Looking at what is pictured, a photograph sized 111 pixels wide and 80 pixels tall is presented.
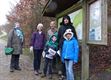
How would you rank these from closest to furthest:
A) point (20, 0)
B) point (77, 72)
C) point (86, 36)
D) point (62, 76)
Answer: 1. point (86, 36)
2. point (62, 76)
3. point (77, 72)
4. point (20, 0)

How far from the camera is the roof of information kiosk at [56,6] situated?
11266mm

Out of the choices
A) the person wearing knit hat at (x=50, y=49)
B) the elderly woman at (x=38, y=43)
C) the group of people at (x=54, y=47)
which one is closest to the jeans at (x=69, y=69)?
the group of people at (x=54, y=47)

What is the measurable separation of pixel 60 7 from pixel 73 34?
3191 mm

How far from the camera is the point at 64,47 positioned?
8.97 metres

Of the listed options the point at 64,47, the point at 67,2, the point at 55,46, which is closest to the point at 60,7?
the point at 67,2

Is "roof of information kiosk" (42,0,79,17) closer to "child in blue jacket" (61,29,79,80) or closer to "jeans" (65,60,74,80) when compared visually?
"child in blue jacket" (61,29,79,80)

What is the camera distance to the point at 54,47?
9.98m

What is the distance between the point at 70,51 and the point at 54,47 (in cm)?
129

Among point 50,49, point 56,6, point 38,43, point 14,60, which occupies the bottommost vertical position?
point 14,60

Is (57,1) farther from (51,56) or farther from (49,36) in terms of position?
(51,56)

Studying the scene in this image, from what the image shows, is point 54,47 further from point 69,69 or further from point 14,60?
point 14,60

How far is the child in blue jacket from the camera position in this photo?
28.7 feet

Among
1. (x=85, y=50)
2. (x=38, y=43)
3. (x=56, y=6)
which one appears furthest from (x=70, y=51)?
(x=56, y=6)

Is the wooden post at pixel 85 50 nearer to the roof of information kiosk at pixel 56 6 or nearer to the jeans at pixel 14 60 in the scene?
the roof of information kiosk at pixel 56 6
